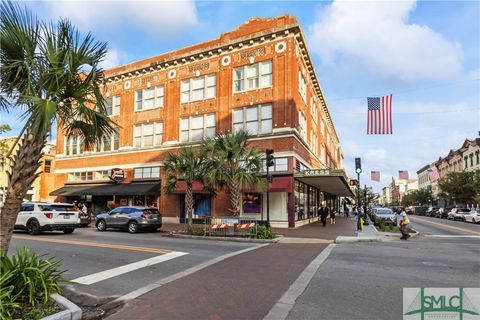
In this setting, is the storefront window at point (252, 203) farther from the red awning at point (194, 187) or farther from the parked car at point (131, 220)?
the parked car at point (131, 220)

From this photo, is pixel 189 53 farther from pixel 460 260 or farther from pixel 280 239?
pixel 460 260

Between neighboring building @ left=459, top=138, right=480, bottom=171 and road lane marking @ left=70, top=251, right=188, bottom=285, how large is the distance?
59.0 meters

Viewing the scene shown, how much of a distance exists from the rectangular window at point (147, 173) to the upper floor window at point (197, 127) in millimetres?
3613

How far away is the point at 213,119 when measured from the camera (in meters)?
28.7

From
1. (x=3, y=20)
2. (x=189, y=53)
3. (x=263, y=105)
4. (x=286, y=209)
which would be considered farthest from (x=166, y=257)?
(x=189, y=53)

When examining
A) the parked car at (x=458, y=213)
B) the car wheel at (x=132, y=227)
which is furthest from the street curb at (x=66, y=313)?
the parked car at (x=458, y=213)

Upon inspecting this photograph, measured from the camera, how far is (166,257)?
11.4 m

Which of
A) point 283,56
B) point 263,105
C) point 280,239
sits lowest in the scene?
point 280,239

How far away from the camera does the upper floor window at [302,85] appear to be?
27.6 m

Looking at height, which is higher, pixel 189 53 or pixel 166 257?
pixel 189 53

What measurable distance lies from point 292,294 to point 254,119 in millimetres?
20371

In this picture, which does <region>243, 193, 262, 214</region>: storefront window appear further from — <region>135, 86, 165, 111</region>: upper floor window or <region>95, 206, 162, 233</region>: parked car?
<region>135, 86, 165, 111</region>: upper floor window

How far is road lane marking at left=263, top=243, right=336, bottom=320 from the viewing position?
5797 millimetres

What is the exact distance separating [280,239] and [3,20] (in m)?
14.1
